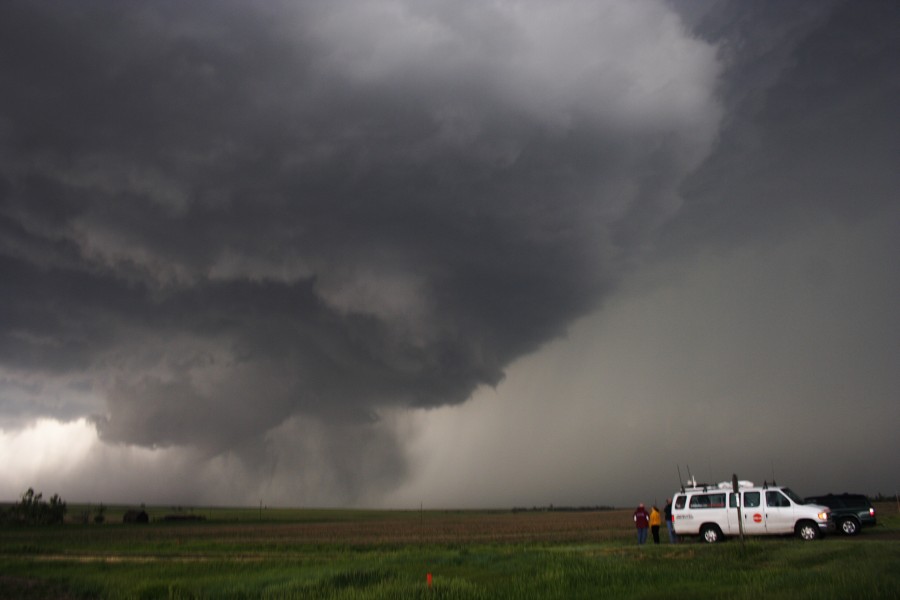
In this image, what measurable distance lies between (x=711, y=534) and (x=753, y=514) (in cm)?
243

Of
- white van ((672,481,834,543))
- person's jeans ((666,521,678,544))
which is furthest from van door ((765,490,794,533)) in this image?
person's jeans ((666,521,678,544))

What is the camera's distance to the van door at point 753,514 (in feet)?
99.0

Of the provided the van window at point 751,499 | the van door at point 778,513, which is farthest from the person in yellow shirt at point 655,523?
the van door at point 778,513

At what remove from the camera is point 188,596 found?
22.9 meters

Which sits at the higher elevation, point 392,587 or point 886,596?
point 886,596

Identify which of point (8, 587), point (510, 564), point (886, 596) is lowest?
point (8, 587)

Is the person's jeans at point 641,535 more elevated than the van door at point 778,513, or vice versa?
the van door at point 778,513

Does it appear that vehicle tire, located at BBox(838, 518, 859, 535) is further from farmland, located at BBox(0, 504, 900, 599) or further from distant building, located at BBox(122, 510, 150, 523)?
distant building, located at BBox(122, 510, 150, 523)

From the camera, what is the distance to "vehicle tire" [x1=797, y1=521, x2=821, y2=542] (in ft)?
94.8

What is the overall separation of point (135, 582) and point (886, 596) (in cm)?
2868

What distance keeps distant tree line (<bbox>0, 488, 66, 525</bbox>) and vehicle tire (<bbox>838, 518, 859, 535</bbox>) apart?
13895cm

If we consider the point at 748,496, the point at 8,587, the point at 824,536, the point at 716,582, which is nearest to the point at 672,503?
the point at 748,496

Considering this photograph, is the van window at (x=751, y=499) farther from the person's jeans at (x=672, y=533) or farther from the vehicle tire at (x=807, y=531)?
the person's jeans at (x=672, y=533)

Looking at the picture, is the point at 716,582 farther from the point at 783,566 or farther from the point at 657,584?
the point at 783,566
